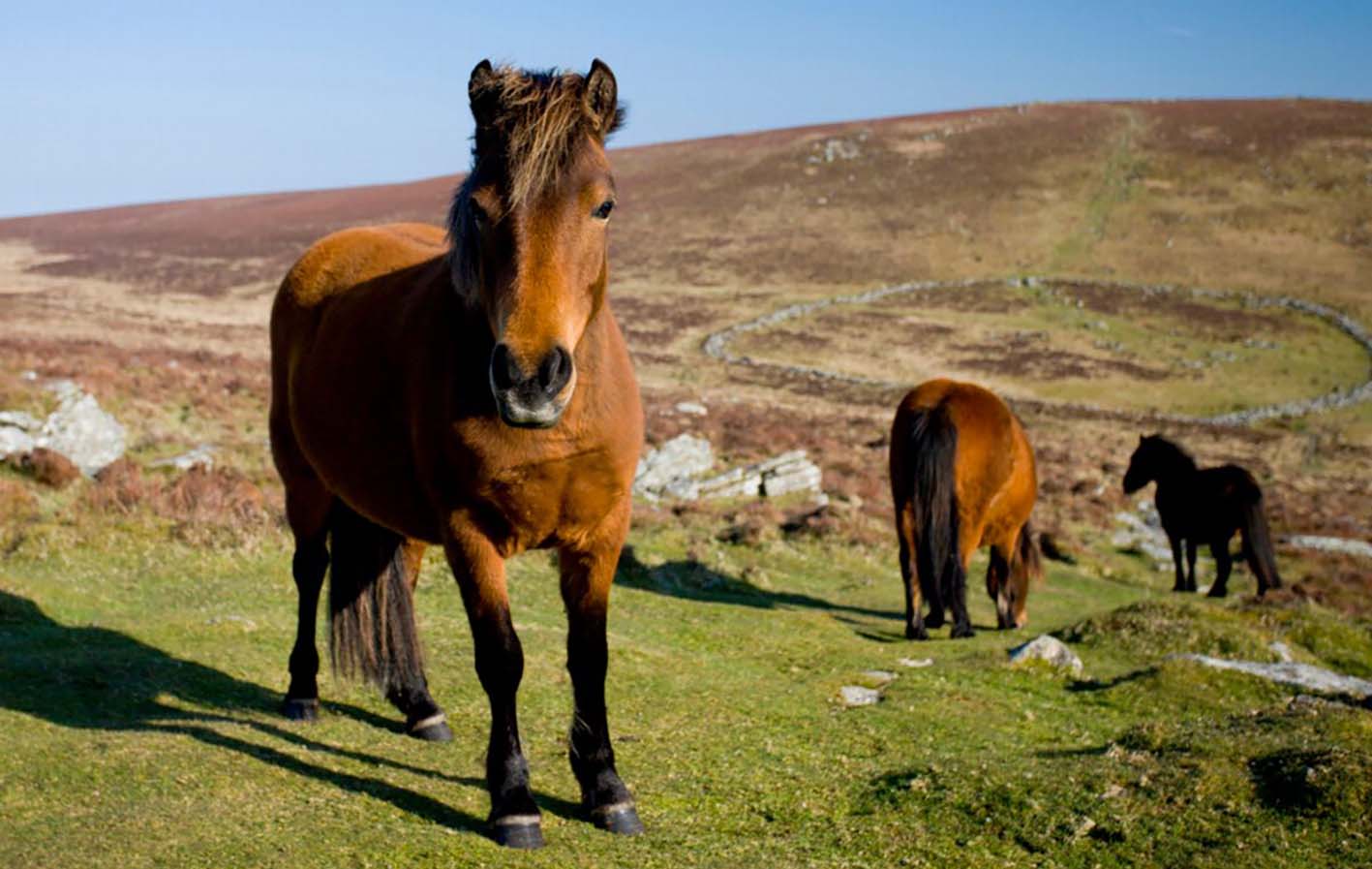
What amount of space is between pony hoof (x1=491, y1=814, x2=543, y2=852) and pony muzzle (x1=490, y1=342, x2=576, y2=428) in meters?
1.99

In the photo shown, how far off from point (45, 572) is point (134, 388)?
38.2ft

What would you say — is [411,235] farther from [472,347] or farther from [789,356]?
[789,356]

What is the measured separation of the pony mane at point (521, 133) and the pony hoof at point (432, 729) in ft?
10.6

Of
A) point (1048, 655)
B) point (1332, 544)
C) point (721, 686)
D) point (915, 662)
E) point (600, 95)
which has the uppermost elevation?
point (600, 95)

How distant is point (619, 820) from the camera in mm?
5480

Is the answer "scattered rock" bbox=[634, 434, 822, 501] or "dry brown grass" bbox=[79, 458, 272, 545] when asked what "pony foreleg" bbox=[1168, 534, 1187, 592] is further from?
"dry brown grass" bbox=[79, 458, 272, 545]

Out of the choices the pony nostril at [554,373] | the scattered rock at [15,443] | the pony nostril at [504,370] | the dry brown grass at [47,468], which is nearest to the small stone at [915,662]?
the pony nostril at [554,373]

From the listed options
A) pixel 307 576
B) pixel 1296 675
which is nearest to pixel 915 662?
pixel 1296 675

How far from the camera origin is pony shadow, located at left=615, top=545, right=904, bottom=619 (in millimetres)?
13930

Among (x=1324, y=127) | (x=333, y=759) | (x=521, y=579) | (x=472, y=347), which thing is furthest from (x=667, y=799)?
(x=1324, y=127)

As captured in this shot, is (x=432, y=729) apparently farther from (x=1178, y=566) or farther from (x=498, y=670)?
(x=1178, y=566)

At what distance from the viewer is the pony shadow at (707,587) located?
13930mm

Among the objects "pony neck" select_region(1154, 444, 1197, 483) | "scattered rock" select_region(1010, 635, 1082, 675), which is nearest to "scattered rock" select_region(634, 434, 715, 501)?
"pony neck" select_region(1154, 444, 1197, 483)

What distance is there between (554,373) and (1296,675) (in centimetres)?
863
